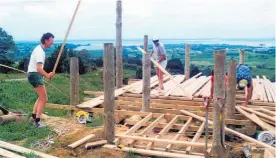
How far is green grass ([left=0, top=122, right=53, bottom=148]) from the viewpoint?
648 centimetres

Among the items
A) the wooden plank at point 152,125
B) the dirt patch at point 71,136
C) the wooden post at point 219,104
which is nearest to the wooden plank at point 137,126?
the wooden plank at point 152,125

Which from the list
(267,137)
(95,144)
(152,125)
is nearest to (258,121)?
(267,137)

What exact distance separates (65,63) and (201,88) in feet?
30.9

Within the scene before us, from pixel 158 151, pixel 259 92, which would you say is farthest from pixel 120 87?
pixel 158 151

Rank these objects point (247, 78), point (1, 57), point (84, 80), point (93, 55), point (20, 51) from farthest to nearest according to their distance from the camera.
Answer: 1. point (93, 55)
2. point (20, 51)
3. point (1, 57)
4. point (84, 80)
5. point (247, 78)

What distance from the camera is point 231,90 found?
7129mm

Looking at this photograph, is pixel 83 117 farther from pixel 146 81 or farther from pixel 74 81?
pixel 146 81

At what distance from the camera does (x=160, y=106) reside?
865 cm

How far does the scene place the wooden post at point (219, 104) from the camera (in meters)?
5.39

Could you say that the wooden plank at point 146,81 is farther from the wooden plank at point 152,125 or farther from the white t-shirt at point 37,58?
the white t-shirt at point 37,58

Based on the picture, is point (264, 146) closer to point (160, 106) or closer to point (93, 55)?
point (160, 106)

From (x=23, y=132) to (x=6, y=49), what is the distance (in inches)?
506

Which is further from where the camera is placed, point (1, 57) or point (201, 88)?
point (1, 57)

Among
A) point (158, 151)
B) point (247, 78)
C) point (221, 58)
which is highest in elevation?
point (221, 58)
